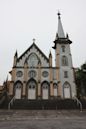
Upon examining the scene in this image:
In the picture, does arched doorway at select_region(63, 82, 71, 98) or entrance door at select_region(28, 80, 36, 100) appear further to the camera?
arched doorway at select_region(63, 82, 71, 98)

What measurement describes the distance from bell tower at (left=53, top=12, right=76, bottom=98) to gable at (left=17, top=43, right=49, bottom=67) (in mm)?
3118

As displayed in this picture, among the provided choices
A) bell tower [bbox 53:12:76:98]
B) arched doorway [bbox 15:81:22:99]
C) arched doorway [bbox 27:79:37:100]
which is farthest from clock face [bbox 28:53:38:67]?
arched doorway [bbox 15:81:22:99]

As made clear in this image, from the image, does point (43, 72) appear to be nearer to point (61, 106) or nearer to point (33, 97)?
point (33, 97)

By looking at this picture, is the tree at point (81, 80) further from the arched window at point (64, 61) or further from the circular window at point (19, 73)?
the circular window at point (19, 73)

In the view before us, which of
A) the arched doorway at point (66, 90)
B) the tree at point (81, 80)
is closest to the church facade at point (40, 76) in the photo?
the arched doorway at point (66, 90)

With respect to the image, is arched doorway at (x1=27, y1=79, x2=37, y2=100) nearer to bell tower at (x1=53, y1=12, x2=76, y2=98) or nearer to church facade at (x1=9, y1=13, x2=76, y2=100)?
church facade at (x1=9, y1=13, x2=76, y2=100)

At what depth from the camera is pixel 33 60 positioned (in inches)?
1417

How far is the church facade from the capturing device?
32719 millimetres

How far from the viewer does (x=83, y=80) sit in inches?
1249

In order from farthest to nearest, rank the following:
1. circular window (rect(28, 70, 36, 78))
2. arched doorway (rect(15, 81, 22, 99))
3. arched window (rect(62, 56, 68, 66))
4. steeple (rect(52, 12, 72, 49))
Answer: steeple (rect(52, 12, 72, 49)), arched window (rect(62, 56, 68, 66)), circular window (rect(28, 70, 36, 78)), arched doorway (rect(15, 81, 22, 99))

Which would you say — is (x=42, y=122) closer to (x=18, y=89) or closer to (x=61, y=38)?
(x=18, y=89)

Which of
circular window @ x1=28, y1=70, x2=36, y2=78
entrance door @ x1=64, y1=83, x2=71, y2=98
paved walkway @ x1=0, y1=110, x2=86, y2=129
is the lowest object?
paved walkway @ x1=0, y1=110, x2=86, y2=129

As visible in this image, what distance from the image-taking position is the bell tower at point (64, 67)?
33.6 meters

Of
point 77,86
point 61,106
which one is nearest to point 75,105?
point 61,106
